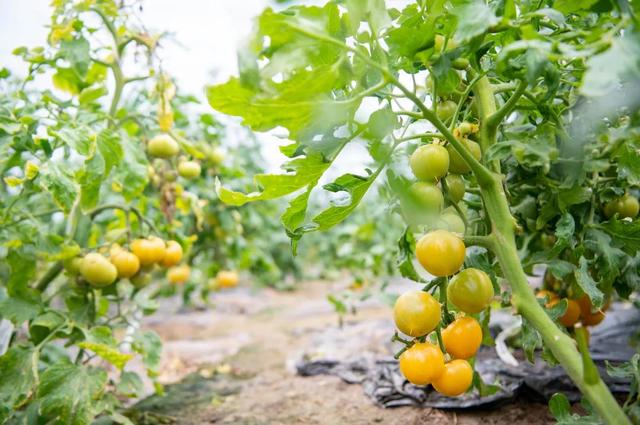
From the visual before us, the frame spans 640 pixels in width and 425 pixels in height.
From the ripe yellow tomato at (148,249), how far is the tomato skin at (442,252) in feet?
4.12

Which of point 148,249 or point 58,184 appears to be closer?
point 58,184

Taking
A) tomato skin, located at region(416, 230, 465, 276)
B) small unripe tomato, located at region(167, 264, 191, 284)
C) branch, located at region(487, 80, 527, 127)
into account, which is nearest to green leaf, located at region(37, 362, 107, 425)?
tomato skin, located at region(416, 230, 465, 276)

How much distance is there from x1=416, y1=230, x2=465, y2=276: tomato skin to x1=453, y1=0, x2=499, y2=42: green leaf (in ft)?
1.17

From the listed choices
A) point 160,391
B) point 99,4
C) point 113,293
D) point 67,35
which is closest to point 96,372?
point 113,293

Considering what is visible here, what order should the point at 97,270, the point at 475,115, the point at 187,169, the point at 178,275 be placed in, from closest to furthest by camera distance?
the point at 475,115 → the point at 97,270 → the point at 187,169 → the point at 178,275

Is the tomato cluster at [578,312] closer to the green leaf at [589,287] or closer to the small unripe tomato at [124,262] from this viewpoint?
the green leaf at [589,287]

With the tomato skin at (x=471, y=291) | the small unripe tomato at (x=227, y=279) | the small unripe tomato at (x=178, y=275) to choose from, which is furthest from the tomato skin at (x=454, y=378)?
the small unripe tomato at (x=227, y=279)

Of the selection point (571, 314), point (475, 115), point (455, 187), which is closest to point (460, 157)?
point (455, 187)

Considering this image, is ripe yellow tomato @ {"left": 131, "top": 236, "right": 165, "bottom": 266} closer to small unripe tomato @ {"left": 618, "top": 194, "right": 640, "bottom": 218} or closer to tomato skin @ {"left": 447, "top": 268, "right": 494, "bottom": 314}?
tomato skin @ {"left": 447, "top": 268, "right": 494, "bottom": 314}

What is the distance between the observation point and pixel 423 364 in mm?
947

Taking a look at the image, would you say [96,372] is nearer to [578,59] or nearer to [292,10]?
[292,10]

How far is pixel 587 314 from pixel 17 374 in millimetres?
1788

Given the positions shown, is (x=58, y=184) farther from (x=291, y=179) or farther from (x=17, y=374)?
(x=291, y=179)

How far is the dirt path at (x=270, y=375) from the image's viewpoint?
5.92ft
